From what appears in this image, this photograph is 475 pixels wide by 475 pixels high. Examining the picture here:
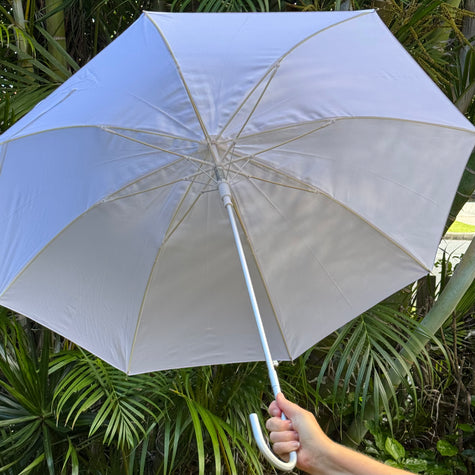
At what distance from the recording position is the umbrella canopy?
4.55 ft

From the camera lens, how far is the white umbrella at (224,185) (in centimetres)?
138

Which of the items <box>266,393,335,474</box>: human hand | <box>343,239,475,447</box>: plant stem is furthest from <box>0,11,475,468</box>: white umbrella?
Result: <box>343,239,475,447</box>: plant stem

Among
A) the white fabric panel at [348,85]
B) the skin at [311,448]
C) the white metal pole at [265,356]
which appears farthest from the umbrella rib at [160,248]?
the skin at [311,448]

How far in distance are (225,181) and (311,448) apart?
0.60 m

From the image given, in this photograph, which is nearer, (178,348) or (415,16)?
(178,348)

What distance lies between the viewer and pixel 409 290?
112 inches

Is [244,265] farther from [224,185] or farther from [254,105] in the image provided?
[254,105]

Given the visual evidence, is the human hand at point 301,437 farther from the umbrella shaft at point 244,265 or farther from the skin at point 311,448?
the umbrella shaft at point 244,265

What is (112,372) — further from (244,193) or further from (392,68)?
(392,68)

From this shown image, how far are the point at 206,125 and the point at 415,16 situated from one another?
1.34m

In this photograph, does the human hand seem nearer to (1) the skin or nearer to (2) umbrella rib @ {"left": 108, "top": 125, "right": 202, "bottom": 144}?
(1) the skin

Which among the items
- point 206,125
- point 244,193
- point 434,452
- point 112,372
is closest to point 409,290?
point 434,452

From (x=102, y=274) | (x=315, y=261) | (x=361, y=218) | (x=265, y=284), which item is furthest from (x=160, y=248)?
(x=361, y=218)

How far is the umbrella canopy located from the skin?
42 cm
